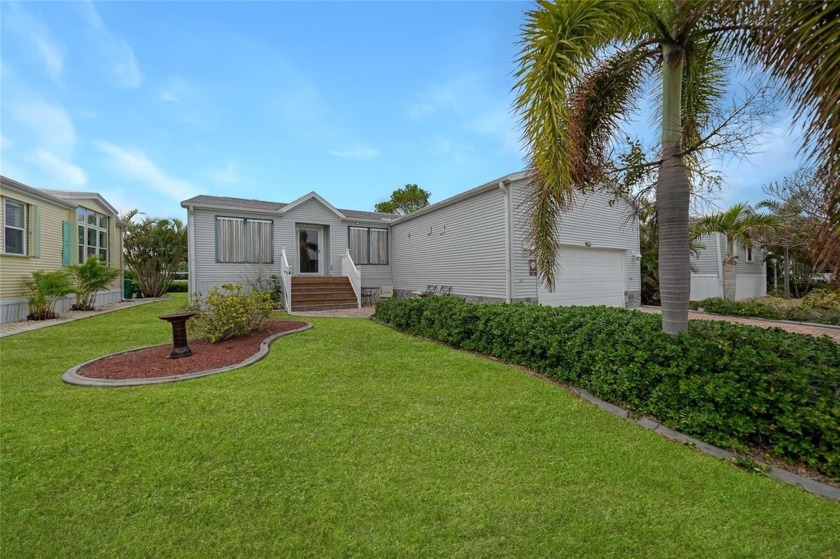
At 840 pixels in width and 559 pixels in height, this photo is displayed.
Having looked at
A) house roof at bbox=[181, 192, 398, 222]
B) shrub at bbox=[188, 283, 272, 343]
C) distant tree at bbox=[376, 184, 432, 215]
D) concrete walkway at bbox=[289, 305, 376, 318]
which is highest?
distant tree at bbox=[376, 184, 432, 215]

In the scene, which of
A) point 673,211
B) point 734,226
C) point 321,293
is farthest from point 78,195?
point 734,226

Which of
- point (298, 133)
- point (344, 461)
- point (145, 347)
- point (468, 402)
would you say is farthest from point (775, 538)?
point (298, 133)

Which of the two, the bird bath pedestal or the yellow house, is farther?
the yellow house

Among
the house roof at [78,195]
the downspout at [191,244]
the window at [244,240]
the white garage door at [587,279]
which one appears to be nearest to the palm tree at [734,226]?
the white garage door at [587,279]

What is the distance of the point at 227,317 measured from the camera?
6.75 meters

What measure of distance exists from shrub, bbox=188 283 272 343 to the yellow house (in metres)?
7.09

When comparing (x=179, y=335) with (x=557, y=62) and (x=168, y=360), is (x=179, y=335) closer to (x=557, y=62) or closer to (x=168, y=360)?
(x=168, y=360)

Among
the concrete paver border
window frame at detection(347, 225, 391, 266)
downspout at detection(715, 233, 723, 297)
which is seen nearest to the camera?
the concrete paver border

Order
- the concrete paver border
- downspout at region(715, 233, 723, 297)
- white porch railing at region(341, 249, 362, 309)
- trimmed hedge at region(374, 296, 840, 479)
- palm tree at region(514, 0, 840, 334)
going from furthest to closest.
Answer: downspout at region(715, 233, 723, 297) → white porch railing at region(341, 249, 362, 309) → the concrete paver border → palm tree at region(514, 0, 840, 334) → trimmed hedge at region(374, 296, 840, 479)

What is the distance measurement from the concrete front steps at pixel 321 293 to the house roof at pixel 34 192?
7808 millimetres

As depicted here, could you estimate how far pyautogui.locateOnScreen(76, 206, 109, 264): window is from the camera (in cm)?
1366

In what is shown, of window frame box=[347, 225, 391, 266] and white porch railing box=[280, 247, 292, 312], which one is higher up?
window frame box=[347, 225, 391, 266]

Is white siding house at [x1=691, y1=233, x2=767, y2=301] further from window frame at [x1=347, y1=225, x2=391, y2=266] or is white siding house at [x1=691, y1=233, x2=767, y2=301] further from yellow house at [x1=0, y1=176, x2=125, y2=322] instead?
yellow house at [x1=0, y1=176, x2=125, y2=322]

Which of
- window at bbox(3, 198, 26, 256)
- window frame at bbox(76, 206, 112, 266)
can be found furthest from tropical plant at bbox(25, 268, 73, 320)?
window frame at bbox(76, 206, 112, 266)
